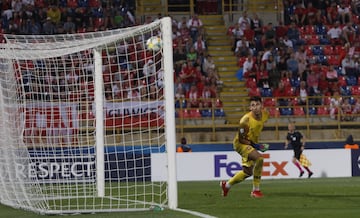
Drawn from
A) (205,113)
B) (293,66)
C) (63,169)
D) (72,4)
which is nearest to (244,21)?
(293,66)

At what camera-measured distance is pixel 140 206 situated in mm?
17531

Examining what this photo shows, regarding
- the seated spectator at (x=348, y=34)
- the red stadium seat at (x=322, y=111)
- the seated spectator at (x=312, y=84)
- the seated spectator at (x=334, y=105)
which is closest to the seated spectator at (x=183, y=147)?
the red stadium seat at (x=322, y=111)

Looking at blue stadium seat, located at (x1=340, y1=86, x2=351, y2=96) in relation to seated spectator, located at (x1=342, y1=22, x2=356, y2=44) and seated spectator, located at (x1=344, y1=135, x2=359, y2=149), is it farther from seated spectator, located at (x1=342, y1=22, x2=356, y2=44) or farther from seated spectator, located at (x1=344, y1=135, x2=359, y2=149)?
seated spectator, located at (x1=344, y1=135, x2=359, y2=149)

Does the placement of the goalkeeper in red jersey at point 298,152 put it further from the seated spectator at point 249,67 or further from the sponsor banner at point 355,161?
the seated spectator at point 249,67

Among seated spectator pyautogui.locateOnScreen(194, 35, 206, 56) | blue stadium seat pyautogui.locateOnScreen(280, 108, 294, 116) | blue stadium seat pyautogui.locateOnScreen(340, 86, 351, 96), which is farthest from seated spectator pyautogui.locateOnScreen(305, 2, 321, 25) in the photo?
blue stadium seat pyautogui.locateOnScreen(280, 108, 294, 116)

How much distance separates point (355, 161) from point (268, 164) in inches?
114

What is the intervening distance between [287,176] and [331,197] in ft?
38.5

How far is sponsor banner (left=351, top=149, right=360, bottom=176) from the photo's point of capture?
3125cm

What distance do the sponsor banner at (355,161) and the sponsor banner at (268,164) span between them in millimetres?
129

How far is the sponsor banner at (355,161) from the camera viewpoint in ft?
103

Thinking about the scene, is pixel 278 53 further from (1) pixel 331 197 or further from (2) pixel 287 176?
(1) pixel 331 197

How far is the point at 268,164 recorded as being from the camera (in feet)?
100

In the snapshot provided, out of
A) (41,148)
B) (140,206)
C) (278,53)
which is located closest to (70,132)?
(41,148)

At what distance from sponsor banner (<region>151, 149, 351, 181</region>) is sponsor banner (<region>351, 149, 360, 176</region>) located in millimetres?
129
